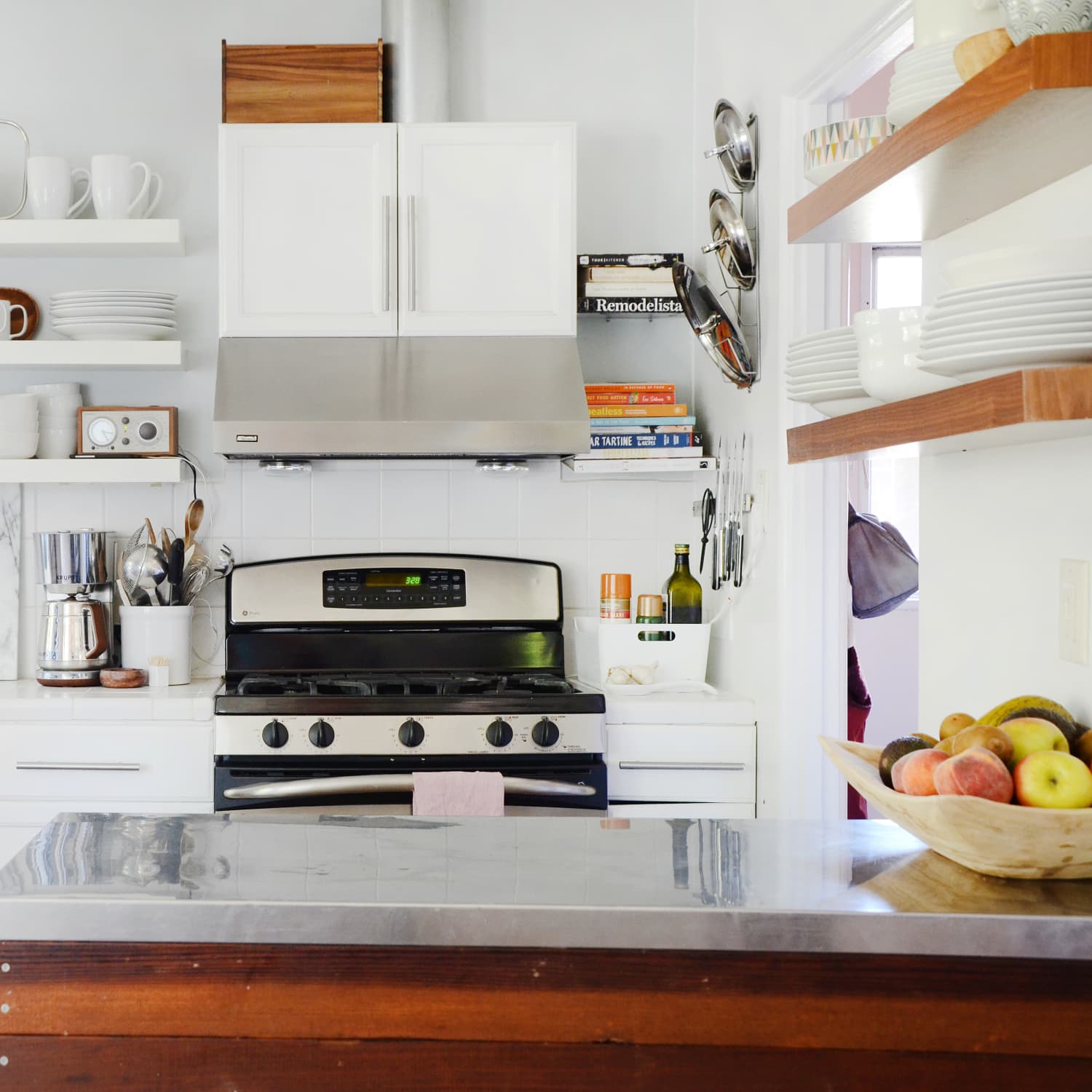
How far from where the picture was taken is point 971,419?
47.7 inches

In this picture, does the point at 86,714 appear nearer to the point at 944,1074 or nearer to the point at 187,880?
the point at 187,880

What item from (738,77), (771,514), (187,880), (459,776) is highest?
(738,77)

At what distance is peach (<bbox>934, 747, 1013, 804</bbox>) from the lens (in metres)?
1.22

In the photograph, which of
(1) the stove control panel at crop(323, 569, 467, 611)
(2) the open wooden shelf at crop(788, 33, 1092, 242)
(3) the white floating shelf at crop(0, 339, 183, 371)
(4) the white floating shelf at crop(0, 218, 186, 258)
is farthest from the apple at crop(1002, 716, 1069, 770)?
(4) the white floating shelf at crop(0, 218, 186, 258)

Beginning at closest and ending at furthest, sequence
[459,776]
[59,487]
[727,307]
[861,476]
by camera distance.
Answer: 1. [459,776]
2. [727,307]
3. [59,487]
4. [861,476]

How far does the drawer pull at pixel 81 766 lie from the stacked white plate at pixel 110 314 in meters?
1.11

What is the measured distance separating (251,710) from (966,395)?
80.7 inches

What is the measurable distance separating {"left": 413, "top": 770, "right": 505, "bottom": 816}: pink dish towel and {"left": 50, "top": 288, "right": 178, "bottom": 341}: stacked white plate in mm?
1445

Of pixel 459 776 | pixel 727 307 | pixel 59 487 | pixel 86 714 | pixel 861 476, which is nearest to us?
pixel 459 776

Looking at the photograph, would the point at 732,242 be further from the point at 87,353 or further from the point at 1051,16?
the point at 1051,16

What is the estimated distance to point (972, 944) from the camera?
1.12 m

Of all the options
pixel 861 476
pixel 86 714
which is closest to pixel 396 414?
pixel 86 714

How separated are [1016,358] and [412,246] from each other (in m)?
2.21

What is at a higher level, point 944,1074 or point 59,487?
point 59,487
